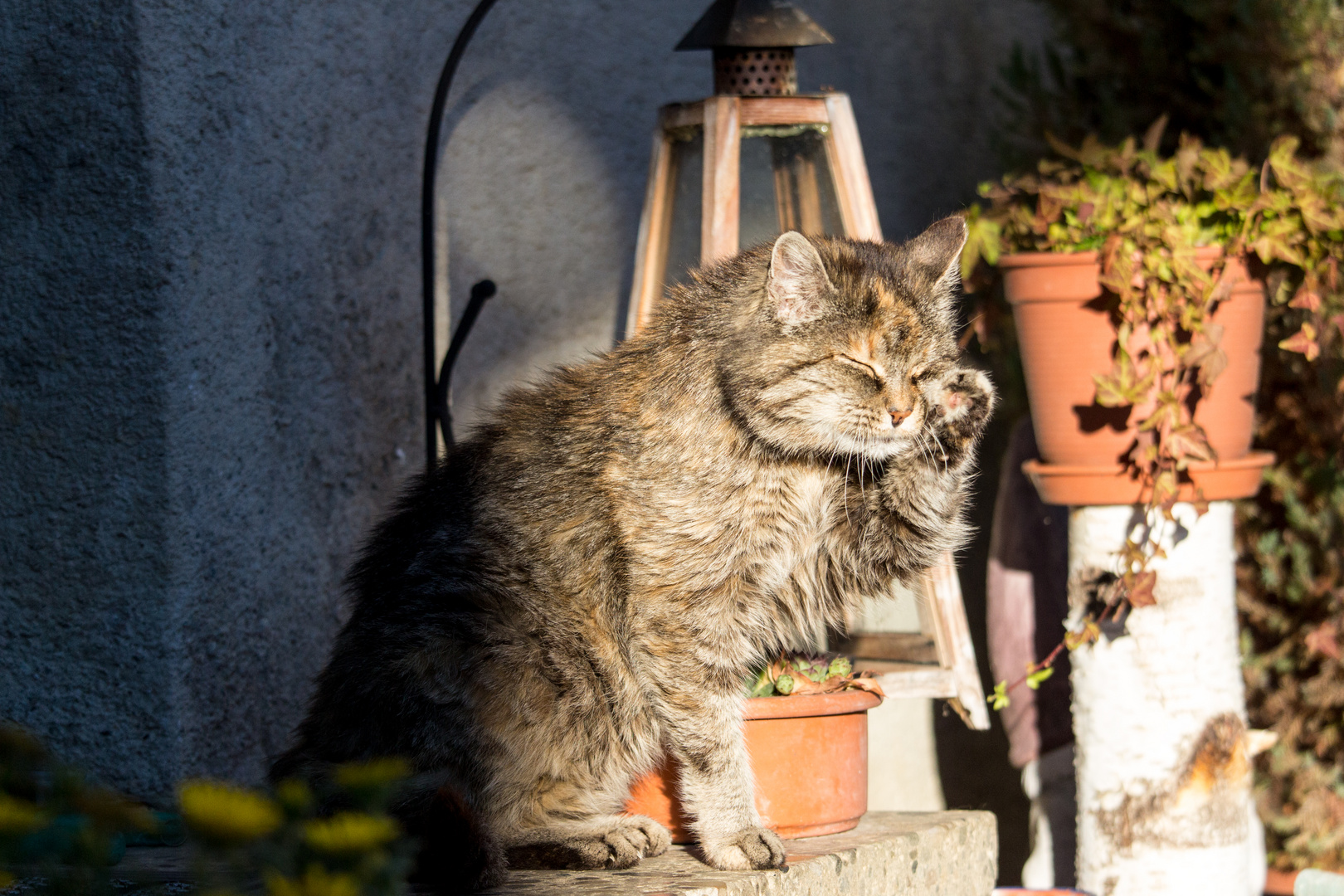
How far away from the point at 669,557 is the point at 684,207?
108 centimetres

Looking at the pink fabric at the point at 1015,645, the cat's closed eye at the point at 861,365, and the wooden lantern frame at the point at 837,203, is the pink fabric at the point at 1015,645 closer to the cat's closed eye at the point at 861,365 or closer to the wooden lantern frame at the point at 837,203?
the wooden lantern frame at the point at 837,203

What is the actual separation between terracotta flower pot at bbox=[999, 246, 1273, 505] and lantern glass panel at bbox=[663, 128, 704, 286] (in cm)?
76

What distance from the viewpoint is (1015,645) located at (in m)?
3.34

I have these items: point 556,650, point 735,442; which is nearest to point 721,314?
point 735,442

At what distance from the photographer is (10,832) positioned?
1.02 meters

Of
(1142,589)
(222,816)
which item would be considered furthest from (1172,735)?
(222,816)

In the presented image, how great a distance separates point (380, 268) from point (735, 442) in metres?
1.15

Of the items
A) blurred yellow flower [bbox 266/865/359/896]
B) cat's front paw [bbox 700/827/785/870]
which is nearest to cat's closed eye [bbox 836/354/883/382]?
cat's front paw [bbox 700/827/785/870]

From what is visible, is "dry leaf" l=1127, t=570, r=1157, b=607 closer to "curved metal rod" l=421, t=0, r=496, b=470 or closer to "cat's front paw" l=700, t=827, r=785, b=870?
"cat's front paw" l=700, t=827, r=785, b=870

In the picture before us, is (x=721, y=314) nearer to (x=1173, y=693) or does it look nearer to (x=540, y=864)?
(x=540, y=864)

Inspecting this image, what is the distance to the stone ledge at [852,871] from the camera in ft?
5.96

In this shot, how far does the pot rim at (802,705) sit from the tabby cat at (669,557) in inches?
5.5

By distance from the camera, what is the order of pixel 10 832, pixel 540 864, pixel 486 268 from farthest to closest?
pixel 486 268
pixel 540 864
pixel 10 832

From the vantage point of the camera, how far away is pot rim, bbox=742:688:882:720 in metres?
2.16
